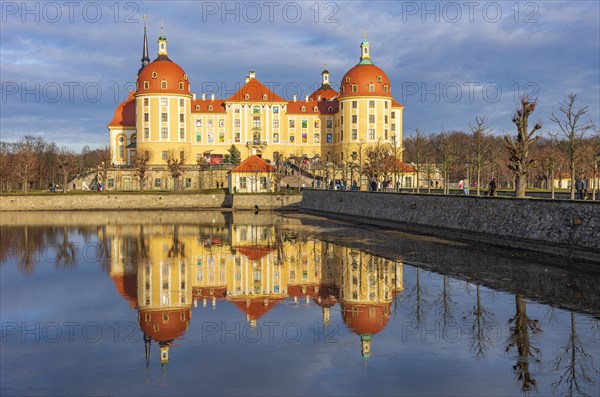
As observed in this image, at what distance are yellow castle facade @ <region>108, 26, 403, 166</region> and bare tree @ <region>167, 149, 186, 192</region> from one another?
14.4 inches

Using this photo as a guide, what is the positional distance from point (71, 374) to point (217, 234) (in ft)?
83.2

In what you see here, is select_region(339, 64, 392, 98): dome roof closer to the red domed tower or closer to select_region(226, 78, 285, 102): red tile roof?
select_region(226, 78, 285, 102): red tile roof

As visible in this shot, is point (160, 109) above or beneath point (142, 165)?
above

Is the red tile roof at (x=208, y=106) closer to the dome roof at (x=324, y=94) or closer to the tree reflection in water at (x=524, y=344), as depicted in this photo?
the dome roof at (x=324, y=94)

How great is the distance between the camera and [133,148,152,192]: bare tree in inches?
2755

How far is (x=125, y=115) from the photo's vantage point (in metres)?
91.1

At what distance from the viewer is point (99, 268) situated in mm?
22516

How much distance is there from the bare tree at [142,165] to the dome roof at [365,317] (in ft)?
187

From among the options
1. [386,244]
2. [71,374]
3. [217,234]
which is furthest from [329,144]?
[71,374]

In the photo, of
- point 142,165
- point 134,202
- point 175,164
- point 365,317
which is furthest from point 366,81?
point 365,317

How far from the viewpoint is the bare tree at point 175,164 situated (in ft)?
229

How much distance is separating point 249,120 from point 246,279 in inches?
2691

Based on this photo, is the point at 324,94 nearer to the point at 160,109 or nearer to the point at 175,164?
the point at 160,109

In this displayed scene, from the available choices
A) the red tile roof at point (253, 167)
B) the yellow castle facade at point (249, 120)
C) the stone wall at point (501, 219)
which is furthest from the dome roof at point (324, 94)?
the stone wall at point (501, 219)
